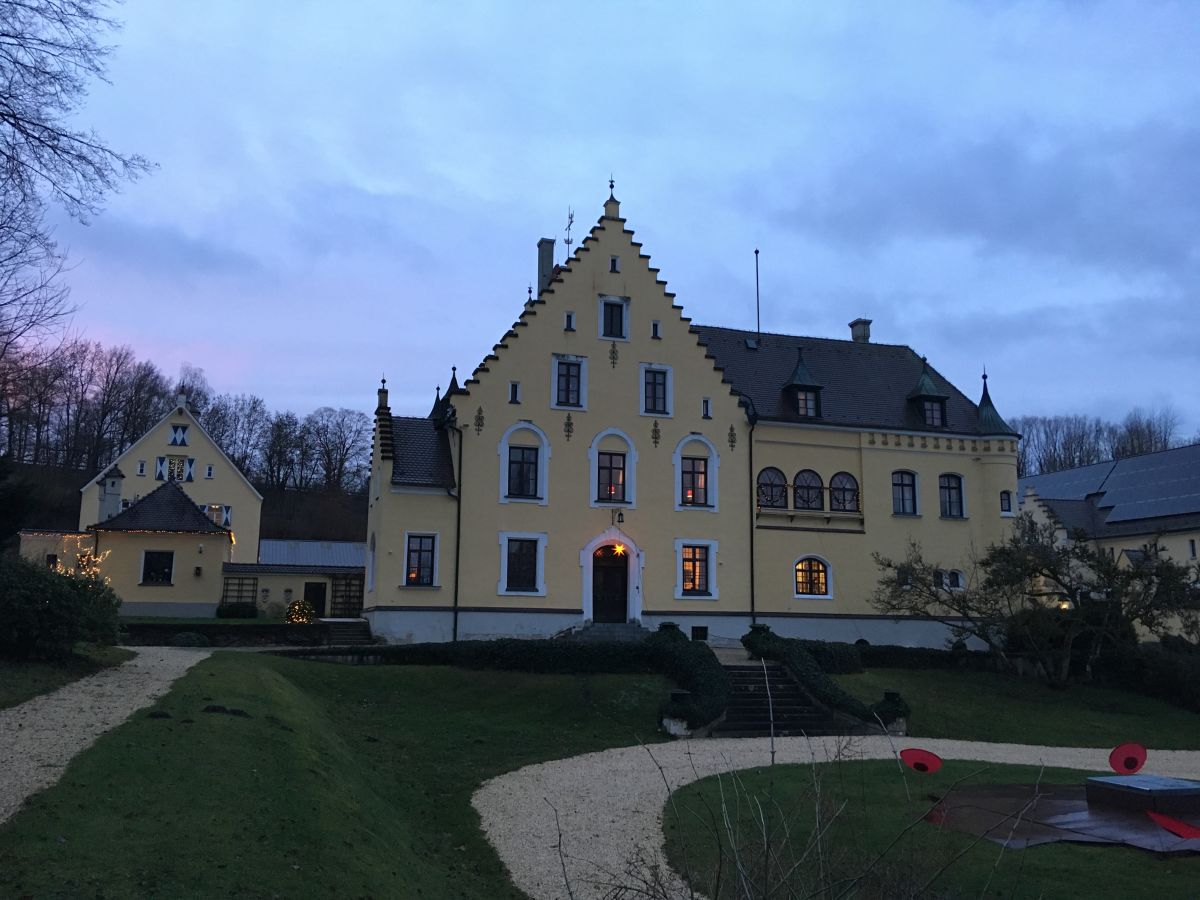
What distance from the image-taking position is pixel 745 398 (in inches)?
1380

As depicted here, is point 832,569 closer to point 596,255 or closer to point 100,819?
point 596,255

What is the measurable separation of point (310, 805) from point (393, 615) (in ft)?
63.5

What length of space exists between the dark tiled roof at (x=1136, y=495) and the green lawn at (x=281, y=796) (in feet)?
109

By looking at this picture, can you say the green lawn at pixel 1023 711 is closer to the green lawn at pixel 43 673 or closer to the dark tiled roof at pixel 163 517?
the green lawn at pixel 43 673

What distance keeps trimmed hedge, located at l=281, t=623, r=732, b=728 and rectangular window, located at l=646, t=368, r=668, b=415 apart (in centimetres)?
916

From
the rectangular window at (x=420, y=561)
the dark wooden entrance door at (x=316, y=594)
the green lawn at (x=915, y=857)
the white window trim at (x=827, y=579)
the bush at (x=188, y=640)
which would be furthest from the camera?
the dark wooden entrance door at (x=316, y=594)

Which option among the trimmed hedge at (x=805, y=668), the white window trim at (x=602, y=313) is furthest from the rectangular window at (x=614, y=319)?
the trimmed hedge at (x=805, y=668)

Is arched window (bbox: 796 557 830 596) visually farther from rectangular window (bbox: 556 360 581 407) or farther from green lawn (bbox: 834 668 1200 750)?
rectangular window (bbox: 556 360 581 407)

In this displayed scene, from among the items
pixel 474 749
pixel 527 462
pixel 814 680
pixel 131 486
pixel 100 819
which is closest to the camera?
pixel 100 819

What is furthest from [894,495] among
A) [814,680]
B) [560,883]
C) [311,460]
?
[311,460]

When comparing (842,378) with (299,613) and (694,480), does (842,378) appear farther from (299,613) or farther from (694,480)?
(299,613)

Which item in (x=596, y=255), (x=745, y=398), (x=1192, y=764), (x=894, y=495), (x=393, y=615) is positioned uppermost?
(x=596, y=255)

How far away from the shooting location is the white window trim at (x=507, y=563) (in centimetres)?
3133

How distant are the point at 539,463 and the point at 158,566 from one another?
17.6m
